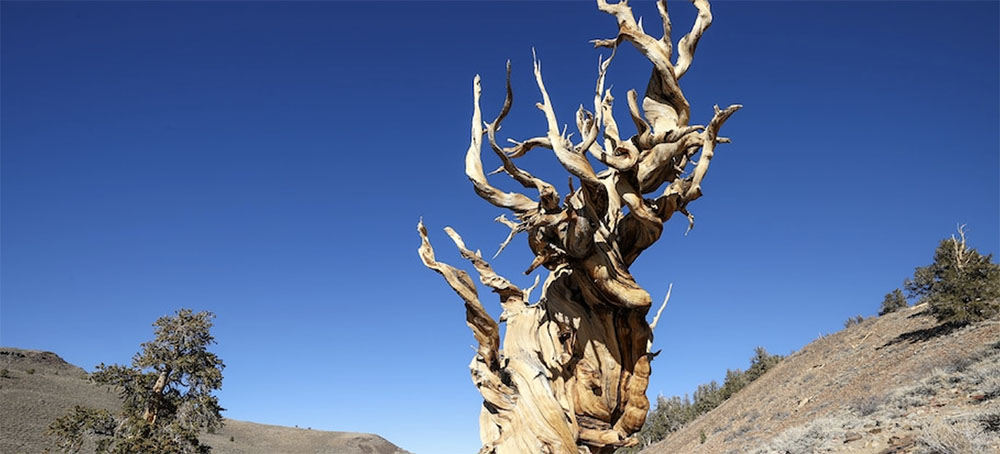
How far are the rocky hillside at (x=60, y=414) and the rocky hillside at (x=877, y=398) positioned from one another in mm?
16646

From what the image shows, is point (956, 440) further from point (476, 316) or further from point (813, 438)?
point (813, 438)

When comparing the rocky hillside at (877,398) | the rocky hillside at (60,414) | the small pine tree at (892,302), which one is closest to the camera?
the rocky hillside at (877,398)

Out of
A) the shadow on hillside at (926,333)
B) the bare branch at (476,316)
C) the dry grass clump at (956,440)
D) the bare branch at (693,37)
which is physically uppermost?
the shadow on hillside at (926,333)

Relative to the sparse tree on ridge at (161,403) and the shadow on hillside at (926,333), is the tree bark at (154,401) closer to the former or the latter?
the sparse tree on ridge at (161,403)

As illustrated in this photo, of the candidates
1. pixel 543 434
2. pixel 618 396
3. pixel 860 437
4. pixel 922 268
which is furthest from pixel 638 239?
pixel 922 268

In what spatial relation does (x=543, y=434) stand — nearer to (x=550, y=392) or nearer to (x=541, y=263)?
(x=550, y=392)

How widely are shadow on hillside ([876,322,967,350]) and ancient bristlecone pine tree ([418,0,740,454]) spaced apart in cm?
1978

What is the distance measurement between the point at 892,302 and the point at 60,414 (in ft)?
161

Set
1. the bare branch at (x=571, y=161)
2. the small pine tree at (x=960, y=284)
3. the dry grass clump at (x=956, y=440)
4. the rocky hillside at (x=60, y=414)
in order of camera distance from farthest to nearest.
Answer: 1. the rocky hillside at (x=60, y=414)
2. the small pine tree at (x=960, y=284)
3. the dry grass clump at (x=956, y=440)
4. the bare branch at (x=571, y=161)

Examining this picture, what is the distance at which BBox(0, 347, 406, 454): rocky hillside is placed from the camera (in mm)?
27161

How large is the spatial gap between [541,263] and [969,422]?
19.5ft

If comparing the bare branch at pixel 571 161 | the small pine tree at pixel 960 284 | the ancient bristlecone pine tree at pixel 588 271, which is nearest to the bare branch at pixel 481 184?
the ancient bristlecone pine tree at pixel 588 271

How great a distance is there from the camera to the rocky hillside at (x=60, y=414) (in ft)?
89.1

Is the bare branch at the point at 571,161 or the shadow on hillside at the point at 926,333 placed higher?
the shadow on hillside at the point at 926,333
